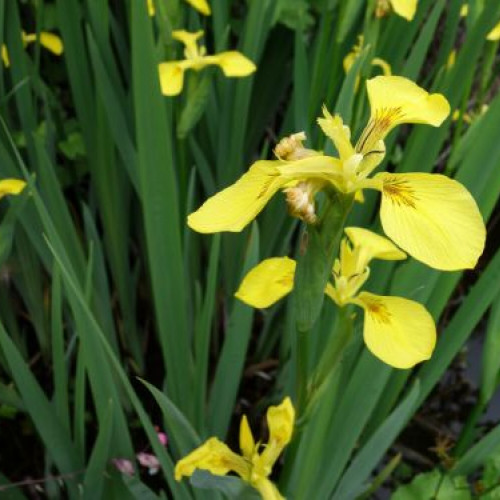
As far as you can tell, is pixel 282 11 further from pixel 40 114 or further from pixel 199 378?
pixel 199 378

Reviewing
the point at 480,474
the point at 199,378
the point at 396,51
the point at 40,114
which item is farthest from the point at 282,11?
the point at 480,474

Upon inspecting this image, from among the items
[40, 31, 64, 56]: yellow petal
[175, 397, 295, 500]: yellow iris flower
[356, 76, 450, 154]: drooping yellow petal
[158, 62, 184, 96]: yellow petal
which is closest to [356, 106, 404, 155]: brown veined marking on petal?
[356, 76, 450, 154]: drooping yellow petal

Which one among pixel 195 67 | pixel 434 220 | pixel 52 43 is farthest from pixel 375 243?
pixel 52 43

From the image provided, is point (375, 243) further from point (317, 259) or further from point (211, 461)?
point (211, 461)

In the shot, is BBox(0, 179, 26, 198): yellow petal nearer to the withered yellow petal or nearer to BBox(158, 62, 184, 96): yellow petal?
BBox(158, 62, 184, 96): yellow petal

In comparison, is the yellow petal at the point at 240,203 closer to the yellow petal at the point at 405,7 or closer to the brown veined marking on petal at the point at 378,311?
the brown veined marking on petal at the point at 378,311

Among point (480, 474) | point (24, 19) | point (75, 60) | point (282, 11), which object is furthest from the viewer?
point (24, 19)

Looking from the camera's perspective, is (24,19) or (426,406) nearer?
(426,406)
